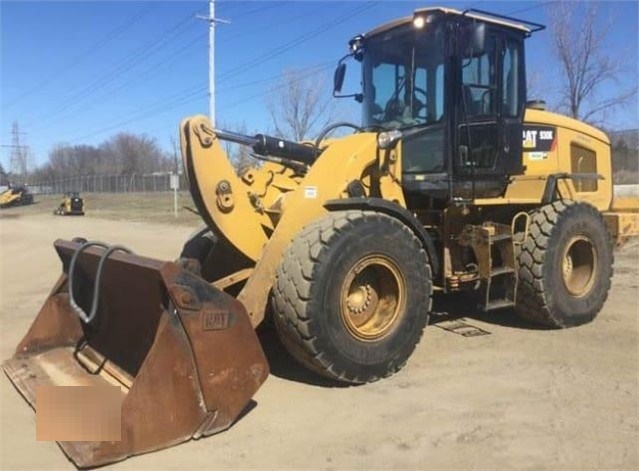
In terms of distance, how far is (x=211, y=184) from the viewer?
5.02 m

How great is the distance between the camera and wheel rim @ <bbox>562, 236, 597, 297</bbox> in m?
6.98

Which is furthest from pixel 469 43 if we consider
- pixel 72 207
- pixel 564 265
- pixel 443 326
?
pixel 72 207

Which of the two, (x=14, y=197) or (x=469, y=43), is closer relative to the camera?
(x=469, y=43)

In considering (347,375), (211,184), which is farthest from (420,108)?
(347,375)

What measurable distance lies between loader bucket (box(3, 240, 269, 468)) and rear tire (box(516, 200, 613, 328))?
10.9ft

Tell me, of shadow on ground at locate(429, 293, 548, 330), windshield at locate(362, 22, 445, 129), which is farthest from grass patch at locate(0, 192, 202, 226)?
windshield at locate(362, 22, 445, 129)

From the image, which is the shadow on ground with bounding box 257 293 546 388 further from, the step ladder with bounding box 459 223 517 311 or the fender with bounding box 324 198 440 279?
the fender with bounding box 324 198 440 279

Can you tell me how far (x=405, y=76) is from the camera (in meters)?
6.35

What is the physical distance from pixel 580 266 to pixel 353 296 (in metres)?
3.25

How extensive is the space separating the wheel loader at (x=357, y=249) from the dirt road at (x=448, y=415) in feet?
0.64

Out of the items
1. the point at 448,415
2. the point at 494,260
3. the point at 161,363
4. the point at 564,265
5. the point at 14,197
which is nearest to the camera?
the point at 161,363

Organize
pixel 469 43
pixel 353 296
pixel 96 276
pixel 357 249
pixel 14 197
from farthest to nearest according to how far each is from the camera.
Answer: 1. pixel 14 197
2. pixel 469 43
3. pixel 353 296
4. pixel 357 249
5. pixel 96 276

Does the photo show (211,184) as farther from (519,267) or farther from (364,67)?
(519,267)

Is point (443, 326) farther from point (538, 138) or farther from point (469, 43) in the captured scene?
point (469, 43)
